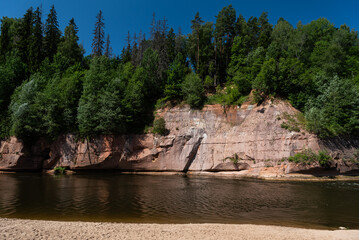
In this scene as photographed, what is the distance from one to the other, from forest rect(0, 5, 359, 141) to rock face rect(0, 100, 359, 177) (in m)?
2.13

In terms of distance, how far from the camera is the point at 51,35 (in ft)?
193

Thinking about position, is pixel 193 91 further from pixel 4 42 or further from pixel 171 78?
pixel 4 42

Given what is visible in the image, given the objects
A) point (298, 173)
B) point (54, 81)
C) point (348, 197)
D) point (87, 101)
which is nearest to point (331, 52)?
point (298, 173)

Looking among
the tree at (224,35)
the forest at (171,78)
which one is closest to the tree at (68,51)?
the forest at (171,78)

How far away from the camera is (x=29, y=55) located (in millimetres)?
52562

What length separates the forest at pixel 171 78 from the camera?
3706cm

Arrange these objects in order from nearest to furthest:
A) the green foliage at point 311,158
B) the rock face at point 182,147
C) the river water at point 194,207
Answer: the river water at point 194,207 < the green foliage at point 311,158 < the rock face at point 182,147

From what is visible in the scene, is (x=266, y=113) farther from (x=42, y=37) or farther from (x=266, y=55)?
(x=42, y=37)

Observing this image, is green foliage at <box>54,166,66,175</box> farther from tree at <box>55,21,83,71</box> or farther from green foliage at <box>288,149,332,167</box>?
green foliage at <box>288,149,332,167</box>

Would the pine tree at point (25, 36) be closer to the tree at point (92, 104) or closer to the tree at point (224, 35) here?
the tree at point (92, 104)

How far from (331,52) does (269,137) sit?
27066 mm

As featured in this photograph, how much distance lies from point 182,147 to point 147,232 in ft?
97.5

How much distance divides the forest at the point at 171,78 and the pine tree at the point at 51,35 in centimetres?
25

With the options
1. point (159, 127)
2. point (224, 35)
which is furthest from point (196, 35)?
point (159, 127)
